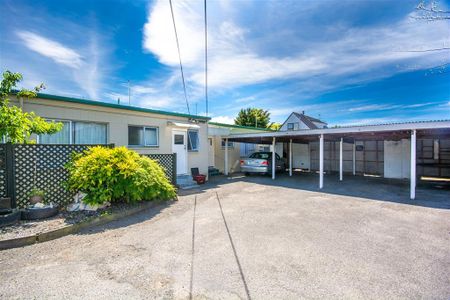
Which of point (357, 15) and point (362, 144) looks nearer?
point (357, 15)

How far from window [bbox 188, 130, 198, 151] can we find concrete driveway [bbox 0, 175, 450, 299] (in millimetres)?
5346

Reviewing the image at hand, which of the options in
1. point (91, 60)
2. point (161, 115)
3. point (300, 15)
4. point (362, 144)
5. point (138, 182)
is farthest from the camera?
point (362, 144)

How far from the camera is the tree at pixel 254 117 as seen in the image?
37.6m

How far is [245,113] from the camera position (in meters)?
38.4

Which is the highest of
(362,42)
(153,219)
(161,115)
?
(362,42)

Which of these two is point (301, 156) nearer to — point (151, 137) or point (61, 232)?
point (151, 137)

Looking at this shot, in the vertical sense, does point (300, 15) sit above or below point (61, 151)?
above

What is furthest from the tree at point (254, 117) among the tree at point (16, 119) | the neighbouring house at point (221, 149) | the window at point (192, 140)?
the tree at point (16, 119)

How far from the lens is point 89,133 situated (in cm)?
768

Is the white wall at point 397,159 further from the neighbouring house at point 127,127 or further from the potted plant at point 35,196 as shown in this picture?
the potted plant at point 35,196

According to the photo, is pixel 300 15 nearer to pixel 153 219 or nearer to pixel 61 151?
pixel 153 219

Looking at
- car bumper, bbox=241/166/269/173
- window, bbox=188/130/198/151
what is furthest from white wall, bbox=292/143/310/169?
window, bbox=188/130/198/151

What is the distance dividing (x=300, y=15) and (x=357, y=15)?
1950mm

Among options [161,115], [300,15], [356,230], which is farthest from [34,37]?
[356,230]
